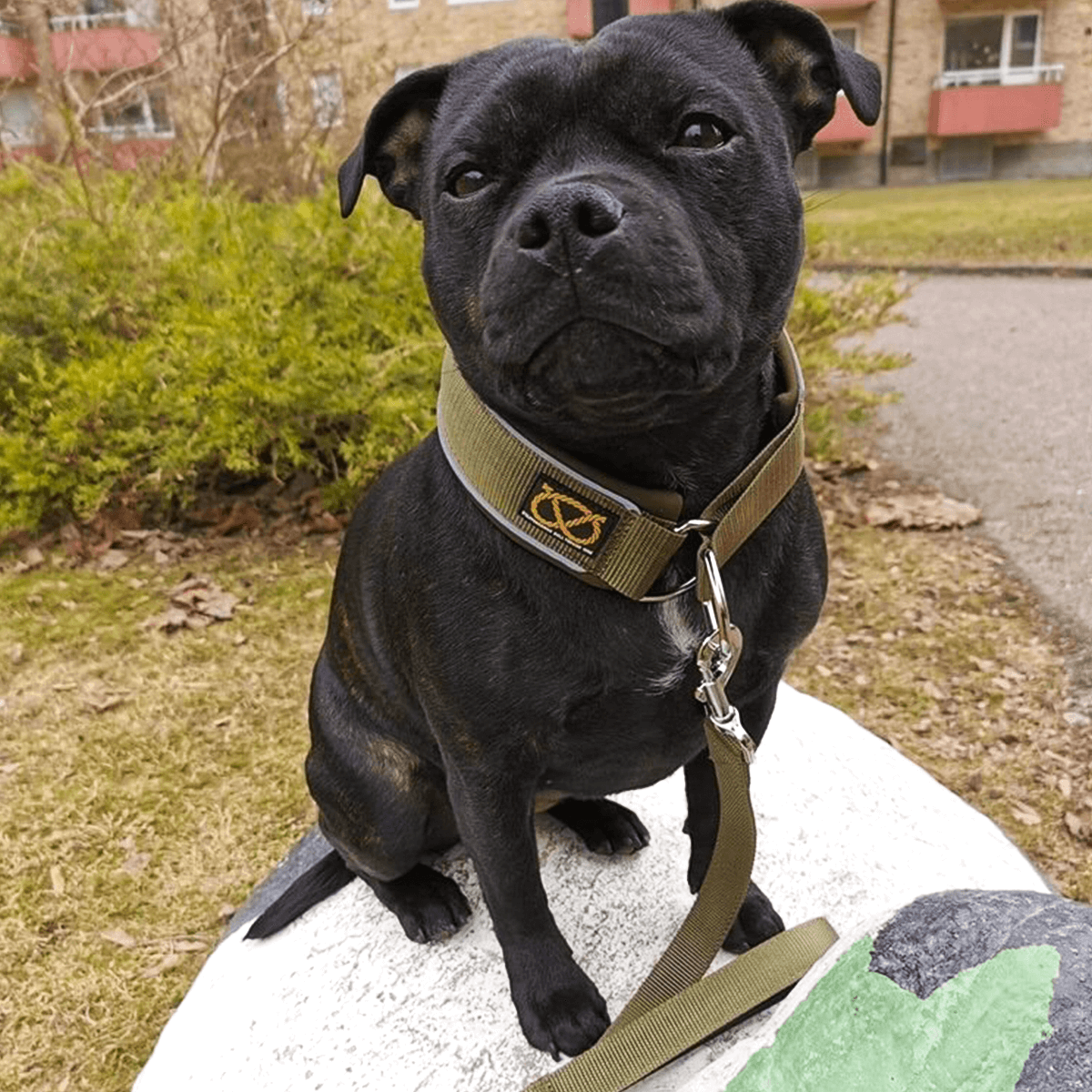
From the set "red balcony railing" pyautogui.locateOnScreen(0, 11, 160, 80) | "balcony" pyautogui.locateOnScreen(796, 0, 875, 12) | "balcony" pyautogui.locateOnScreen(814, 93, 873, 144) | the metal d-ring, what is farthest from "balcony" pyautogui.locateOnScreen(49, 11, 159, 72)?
"balcony" pyautogui.locateOnScreen(796, 0, 875, 12)

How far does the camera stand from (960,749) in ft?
11.8

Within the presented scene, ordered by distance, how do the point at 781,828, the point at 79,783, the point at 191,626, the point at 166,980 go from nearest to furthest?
1. the point at 781,828
2. the point at 166,980
3. the point at 79,783
4. the point at 191,626

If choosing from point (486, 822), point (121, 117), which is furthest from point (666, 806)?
point (121, 117)

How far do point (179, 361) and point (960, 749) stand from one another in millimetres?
3569

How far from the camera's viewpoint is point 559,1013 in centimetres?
183

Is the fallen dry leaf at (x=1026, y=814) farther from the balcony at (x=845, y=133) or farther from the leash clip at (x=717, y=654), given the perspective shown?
the balcony at (x=845, y=133)

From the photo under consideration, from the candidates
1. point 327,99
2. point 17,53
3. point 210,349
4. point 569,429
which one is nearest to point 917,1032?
point 569,429

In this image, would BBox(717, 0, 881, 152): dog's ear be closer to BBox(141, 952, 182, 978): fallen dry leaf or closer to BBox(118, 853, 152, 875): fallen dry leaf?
BBox(141, 952, 182, 978): fallen dry leaf

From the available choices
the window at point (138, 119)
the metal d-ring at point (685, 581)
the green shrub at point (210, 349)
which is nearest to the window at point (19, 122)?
the window at point (138, 119)

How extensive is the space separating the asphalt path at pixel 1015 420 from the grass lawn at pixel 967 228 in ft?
3.86

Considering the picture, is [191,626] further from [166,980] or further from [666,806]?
[666,806]

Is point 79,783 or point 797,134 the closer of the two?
point 797,134

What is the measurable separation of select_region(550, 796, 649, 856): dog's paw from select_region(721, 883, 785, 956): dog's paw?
281mm

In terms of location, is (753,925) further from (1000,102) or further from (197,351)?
(1000,102)
